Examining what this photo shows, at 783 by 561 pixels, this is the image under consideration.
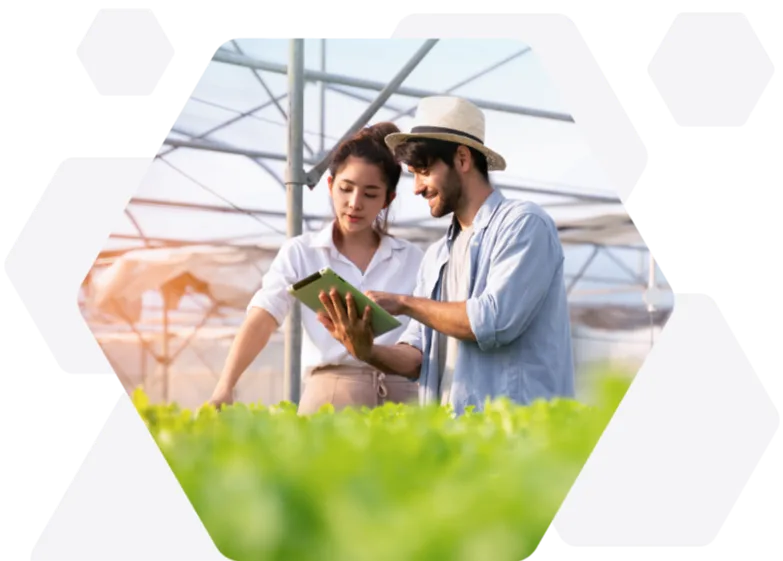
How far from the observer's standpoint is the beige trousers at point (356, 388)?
239 centimetres

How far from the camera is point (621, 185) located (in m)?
2.48

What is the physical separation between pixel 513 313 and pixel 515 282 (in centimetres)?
7

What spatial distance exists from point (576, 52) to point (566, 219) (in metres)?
0.43

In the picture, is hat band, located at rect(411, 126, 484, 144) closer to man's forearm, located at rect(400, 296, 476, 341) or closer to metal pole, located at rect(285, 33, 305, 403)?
metal pole, located at rect(285, 33, 305, 403)

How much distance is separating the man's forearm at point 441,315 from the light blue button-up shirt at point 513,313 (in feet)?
0.04

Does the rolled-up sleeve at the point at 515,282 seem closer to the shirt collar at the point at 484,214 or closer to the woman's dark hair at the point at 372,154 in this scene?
the shirt collar at the point at 484,214

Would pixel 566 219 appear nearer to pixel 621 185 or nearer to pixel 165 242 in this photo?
pixel 621 185

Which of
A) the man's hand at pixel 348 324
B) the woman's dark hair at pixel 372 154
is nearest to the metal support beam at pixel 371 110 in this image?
the woman's dark hair at pixel 372 154

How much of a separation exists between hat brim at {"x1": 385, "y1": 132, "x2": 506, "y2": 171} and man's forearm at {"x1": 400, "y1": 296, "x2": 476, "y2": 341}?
320 mm

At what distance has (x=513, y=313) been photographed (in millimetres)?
2359

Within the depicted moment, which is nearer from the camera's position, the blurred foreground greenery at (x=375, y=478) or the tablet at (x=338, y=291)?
the blurred foreground greenery at (x=375, y=478)

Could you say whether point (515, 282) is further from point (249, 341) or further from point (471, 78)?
point (249, 341)

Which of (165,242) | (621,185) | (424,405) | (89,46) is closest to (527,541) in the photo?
(424,405)

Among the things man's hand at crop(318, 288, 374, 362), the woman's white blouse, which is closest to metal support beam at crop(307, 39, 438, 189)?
the woman's white blouse
